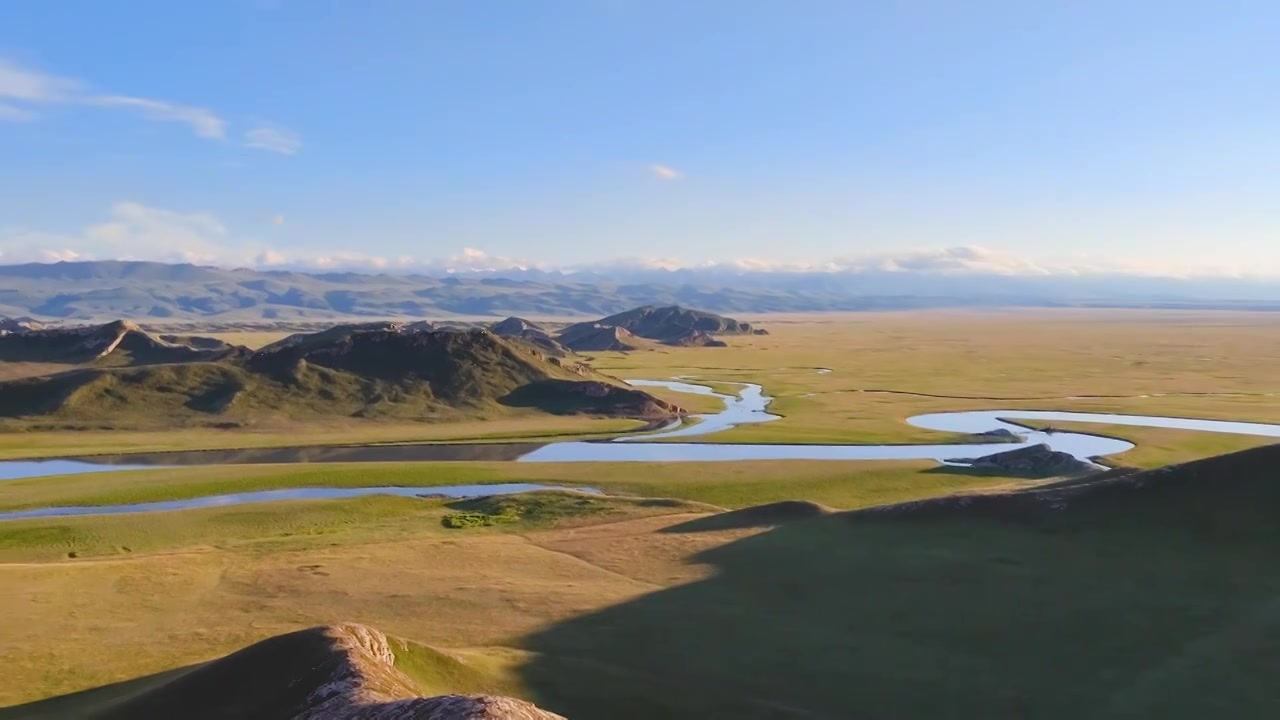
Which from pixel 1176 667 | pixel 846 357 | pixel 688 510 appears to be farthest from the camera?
pixel 846 357

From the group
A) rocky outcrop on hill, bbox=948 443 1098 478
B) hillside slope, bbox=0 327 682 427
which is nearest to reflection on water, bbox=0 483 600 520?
rocky outcrop on hill, bbox=948 443 1098 478

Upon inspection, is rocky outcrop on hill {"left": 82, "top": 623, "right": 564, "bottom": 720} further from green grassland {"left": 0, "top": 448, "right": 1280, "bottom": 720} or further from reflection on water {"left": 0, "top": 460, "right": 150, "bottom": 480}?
reflection on water {"left": 0, "top": 460, "right": 150, "bottom": 480}

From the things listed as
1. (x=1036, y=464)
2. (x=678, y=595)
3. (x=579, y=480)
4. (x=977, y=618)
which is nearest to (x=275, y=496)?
(x=579, y=480)

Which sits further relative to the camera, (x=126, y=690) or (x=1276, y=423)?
(x=1276, y=423)

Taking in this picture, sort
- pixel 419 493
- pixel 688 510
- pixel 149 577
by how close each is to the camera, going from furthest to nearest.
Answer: pixel 419 493, pixel 688 510, pixel 149 577

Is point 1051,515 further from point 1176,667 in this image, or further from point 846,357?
point 846,357

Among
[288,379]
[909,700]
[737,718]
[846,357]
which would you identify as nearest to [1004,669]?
[909,700]

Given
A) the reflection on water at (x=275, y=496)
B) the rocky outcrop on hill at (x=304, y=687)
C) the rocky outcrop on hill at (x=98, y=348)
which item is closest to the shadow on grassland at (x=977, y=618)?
the rocky outcrop on hill at (x=304, y=687)

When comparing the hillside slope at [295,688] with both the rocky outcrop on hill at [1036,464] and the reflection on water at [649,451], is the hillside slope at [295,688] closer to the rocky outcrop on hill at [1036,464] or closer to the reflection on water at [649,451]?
the rocky outcrop on hill at [1036,464]
